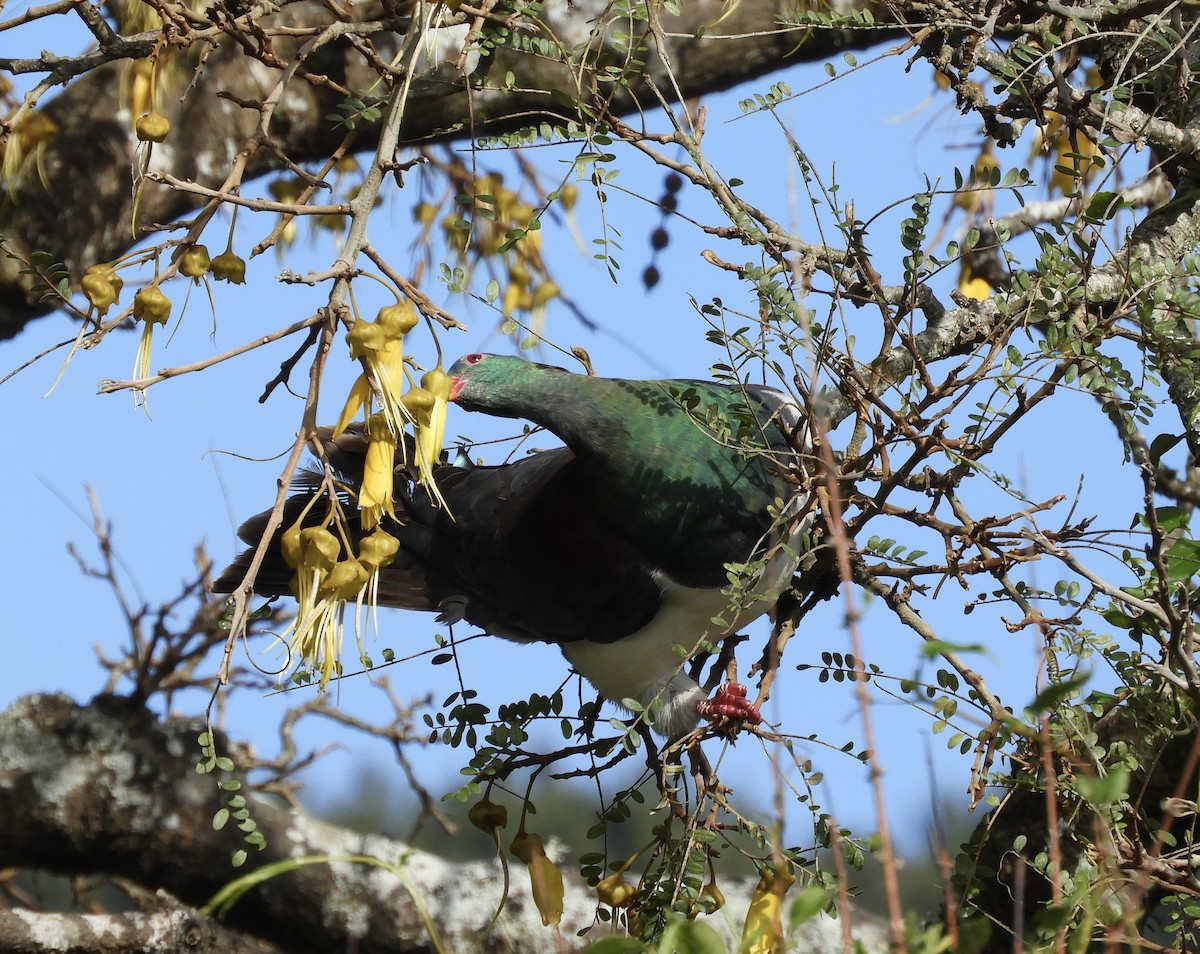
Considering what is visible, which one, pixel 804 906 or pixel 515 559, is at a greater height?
pixel 515 559

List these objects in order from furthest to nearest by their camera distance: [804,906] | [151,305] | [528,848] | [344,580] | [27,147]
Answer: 1. [27,147]
2. [528,848]
3. [151,305]
4. [344,580]
5. [804,906]

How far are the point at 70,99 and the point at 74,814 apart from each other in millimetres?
1437

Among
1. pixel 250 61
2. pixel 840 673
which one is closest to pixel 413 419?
pixel 840 673

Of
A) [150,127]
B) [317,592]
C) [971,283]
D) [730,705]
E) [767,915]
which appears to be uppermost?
[971,283]

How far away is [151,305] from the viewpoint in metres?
1.36

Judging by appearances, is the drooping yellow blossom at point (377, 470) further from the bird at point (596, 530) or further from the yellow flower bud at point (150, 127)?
the bird at point (596, 530)

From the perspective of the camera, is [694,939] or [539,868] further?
[539,868]

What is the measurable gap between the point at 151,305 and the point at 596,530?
1136 millimetres

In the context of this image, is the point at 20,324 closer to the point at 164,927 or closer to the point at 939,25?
the point at 164,927

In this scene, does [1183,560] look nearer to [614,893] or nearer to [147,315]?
[614,893]

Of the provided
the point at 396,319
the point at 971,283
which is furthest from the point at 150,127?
the point at 971,283

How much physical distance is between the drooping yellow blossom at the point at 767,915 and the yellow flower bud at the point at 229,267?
32.5 inches

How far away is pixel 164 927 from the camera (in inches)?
93.3

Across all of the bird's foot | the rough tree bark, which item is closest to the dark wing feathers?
the bird's foot
